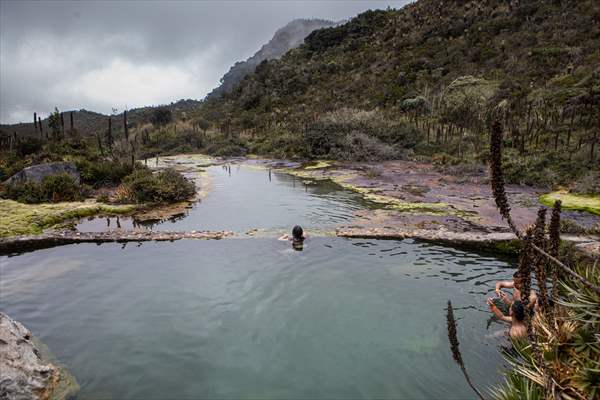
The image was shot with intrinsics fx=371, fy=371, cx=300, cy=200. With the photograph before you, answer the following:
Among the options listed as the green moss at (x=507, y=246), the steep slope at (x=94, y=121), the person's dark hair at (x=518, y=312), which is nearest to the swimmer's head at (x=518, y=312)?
the person's dark hair at (x=518, y=312)

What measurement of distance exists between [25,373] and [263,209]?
9.39m

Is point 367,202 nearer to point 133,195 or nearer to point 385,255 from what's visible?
point 385,255

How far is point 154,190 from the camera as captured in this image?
48.8 ft

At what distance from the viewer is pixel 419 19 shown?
49531 millimetres

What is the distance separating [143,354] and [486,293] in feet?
19.6

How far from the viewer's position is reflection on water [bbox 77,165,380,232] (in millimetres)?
11523

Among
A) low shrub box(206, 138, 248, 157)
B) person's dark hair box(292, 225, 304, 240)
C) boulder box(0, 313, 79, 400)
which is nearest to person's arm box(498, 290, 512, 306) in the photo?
person's dark hair box(292, 225, 304, 240)

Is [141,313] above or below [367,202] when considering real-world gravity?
below

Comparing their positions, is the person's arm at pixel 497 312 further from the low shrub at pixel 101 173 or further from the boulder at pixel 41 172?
the low shrub at pixel 101 173

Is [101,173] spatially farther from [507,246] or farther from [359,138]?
[507,246]

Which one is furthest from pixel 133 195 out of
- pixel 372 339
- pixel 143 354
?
pixel 372 339

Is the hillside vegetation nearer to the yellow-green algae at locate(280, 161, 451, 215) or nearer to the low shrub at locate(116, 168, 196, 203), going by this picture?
the yellow-green algae at locate(280, 161, 451, 215)

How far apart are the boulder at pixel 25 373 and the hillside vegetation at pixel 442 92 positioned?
16.0 meters

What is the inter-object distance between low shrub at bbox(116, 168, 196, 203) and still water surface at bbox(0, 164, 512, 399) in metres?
4.87
